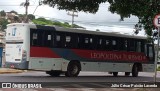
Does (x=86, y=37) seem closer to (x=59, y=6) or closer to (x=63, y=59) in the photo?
(x=63, y=59)

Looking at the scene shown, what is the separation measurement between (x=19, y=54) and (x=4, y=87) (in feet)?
22.6

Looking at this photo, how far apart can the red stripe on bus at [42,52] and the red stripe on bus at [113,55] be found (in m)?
1.75

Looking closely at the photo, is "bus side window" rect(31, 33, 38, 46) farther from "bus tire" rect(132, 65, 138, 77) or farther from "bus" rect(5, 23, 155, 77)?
"bus tire" rect(132, 65, 138, 77)

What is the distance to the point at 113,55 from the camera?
2694 cm

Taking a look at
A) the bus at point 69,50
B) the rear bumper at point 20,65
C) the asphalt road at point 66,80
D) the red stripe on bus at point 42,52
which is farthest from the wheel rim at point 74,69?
the rear bumper at point 20,65

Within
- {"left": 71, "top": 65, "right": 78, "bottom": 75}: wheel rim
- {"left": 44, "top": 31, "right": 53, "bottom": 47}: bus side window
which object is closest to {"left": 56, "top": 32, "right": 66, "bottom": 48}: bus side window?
{"left": 44, "top": 31, "right": 53, "bottom": 47}: bus side window

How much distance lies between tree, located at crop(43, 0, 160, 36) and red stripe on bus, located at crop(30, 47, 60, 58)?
9.23 ft

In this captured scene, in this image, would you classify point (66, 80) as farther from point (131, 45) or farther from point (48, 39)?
point (131, 45)

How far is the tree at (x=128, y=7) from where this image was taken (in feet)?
54.7

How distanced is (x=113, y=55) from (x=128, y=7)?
341 inches

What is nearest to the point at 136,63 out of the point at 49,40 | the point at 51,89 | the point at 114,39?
the point at 114,39

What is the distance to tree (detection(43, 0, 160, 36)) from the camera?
1669 cm

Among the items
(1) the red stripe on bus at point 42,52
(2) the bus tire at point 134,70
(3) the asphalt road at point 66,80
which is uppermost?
(1) the red stripe on bus at point 42,52

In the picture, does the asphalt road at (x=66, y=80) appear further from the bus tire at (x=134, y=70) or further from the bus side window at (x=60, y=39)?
the bus tire at (x=134, y=70)
